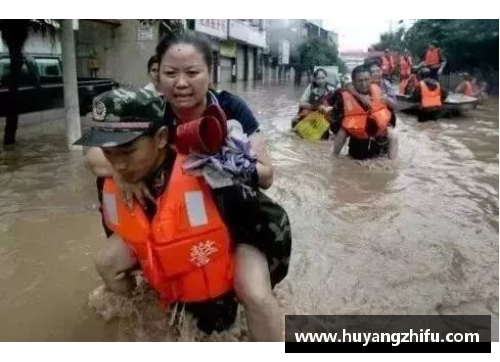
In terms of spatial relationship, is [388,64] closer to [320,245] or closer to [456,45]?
[456,45]

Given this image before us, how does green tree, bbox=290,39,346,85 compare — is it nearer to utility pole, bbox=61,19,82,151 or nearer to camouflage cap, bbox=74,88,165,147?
utility pole, bbox=61,19,82,151

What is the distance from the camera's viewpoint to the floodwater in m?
2.71

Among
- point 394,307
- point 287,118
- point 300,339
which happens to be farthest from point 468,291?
point 287,118

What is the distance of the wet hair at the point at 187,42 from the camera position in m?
2.14

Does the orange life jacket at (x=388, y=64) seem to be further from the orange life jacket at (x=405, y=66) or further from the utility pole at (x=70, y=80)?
the utility pole at (x=70, y=80)

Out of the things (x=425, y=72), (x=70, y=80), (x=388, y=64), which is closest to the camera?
(x=70, y=80)

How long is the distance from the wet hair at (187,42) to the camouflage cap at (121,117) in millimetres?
296

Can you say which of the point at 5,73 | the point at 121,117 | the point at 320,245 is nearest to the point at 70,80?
the point at 5,73

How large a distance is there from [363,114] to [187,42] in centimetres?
422

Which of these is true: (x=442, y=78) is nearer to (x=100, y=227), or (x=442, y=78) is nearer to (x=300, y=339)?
(x=100, y=227)

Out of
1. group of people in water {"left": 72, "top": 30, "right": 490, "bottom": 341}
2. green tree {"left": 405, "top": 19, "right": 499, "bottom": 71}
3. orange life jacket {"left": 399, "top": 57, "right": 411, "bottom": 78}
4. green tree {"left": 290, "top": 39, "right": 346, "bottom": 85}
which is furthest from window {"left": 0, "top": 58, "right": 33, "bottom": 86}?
green tree {"left": 290, "top": 39, "right": 346, "bottom": 85}

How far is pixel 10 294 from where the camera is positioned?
2.91 meters

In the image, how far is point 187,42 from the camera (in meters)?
2.14

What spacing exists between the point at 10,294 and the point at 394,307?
6.79ft
